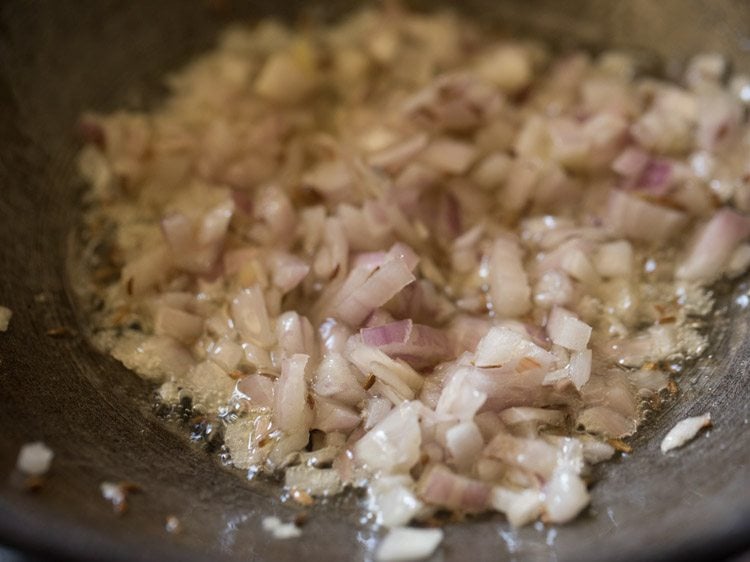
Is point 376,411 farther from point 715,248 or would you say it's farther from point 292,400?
point 715,248

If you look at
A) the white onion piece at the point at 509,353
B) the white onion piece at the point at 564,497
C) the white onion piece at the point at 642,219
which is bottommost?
the white onion piece at the point at 564,497

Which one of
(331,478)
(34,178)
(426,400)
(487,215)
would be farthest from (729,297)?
(34,178)

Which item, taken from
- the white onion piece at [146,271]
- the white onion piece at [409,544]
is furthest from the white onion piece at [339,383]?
the white onion piece at [146,271]

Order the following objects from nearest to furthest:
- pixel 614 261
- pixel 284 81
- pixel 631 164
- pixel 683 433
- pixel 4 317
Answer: pixel 683 433, pixel 4 317, pixel 614 261, pixel 631 164, pixel 284 81

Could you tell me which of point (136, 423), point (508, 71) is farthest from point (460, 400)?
point (508, 71)

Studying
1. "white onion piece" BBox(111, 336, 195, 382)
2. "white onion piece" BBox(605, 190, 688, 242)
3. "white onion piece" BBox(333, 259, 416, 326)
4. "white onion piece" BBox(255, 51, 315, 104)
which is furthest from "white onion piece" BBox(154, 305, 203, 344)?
"white onion piece" BBox(605, 190, 688, 242)

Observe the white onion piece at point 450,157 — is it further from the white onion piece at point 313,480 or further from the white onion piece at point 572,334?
the white onion piece at point 313,480

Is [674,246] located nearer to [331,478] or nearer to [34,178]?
[331,478]

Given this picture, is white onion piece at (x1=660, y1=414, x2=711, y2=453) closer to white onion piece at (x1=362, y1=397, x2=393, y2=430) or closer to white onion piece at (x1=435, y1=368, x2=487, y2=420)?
white onion piece at (x1=435, y1=368, x2=487, y2=420)
